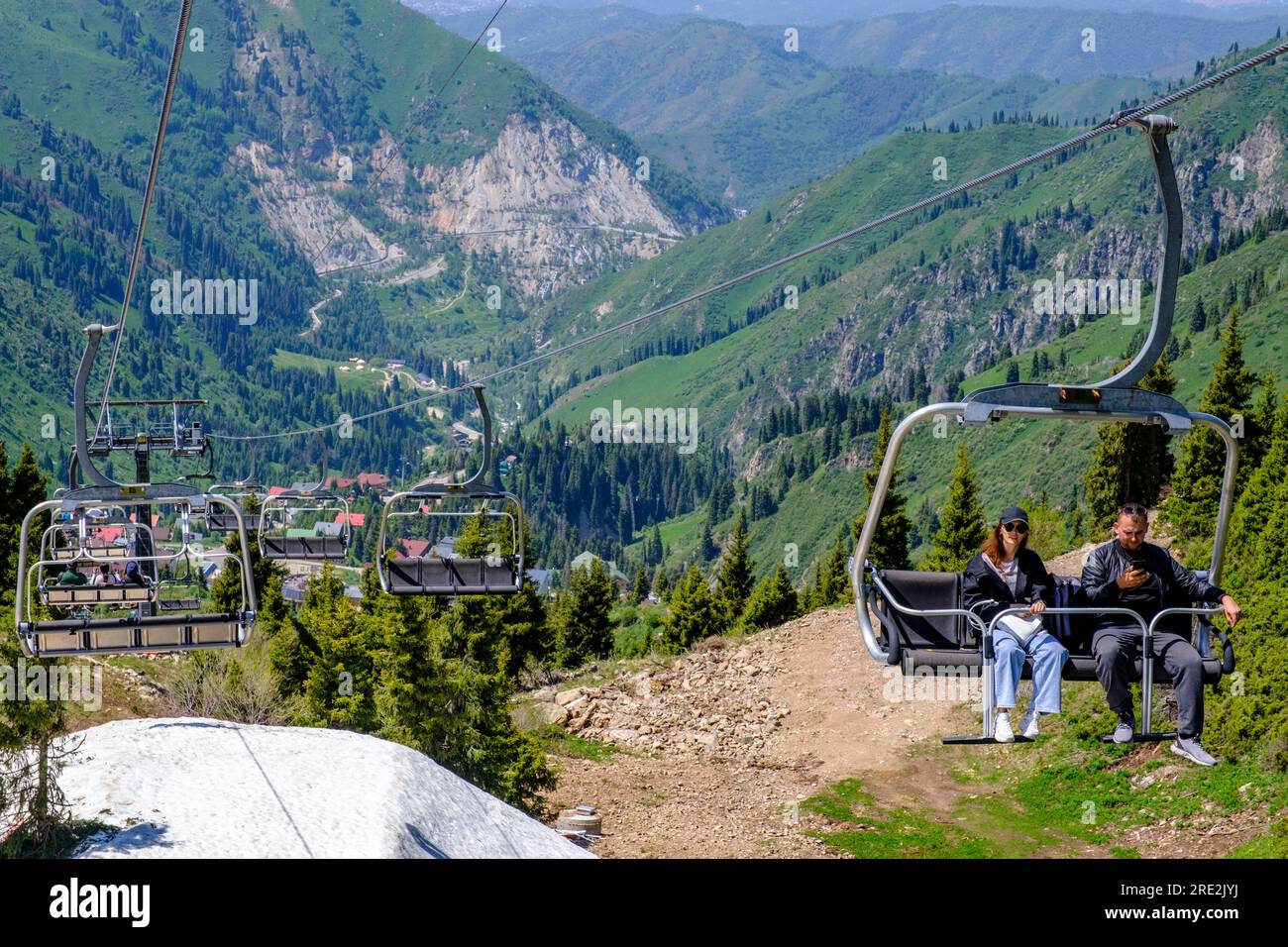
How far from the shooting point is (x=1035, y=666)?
48.2ft

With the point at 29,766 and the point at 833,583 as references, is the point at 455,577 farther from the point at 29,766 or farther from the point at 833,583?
the point at 833,583

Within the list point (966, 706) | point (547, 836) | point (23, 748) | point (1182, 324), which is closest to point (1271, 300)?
point (1182, 324)

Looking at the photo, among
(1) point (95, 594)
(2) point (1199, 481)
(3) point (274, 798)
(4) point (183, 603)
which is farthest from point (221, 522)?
(2) point (1199, 481)

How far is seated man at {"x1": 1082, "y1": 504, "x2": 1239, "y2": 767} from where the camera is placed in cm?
1441

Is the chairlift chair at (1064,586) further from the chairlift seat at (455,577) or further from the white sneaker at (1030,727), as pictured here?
the chairlift seat at (455,577)

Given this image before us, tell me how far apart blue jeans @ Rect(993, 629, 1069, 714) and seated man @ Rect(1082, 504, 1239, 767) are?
0.47m

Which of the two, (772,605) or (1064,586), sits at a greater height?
(1064,586)

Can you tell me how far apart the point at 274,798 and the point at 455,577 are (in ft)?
21.6

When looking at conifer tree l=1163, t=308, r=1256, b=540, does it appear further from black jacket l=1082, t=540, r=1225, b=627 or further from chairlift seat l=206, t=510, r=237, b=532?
black jacket l=1082, t=540, r=1225, b=627

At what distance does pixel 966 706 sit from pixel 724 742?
7.56 meters

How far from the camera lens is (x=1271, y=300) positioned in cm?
17412
